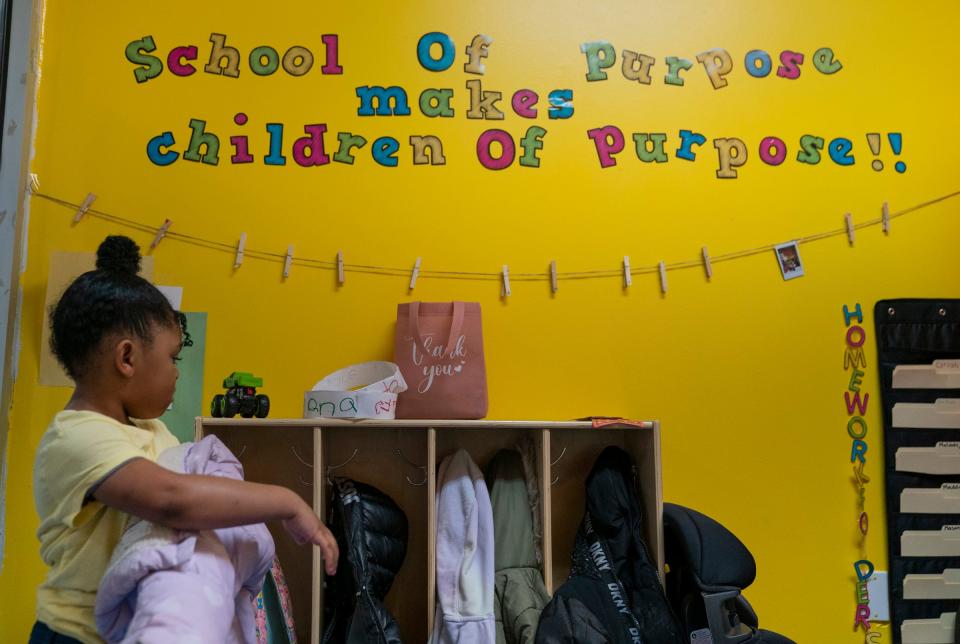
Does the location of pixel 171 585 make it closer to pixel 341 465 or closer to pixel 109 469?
pixel 109 469

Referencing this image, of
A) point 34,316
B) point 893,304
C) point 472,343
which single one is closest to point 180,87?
point 34,316

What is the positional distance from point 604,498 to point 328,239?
1.11 metres

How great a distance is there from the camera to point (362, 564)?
2.06 m

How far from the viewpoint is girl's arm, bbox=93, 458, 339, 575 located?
116cm

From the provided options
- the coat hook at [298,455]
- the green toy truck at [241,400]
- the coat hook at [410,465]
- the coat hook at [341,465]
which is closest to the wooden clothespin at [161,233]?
the green toy truck at [241,400]

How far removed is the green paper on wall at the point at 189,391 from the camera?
2.30 m

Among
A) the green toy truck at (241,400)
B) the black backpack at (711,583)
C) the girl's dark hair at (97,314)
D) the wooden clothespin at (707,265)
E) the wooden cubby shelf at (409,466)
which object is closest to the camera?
the girl's dark hair at (97,314)

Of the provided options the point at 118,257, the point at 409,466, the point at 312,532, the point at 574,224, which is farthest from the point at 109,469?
the point at 574,224

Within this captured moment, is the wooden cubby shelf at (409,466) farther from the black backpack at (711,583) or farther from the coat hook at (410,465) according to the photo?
the black backpack at (711,583)

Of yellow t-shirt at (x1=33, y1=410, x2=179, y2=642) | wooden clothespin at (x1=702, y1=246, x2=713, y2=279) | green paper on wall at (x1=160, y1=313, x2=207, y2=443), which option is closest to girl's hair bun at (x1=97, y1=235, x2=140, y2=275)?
yellow t-shirt at (x1=33, y1=410, x2=179, y2=642)

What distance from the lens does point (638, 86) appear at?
257 cm

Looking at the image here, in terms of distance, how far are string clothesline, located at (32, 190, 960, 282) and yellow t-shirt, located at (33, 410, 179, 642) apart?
1.19 metres

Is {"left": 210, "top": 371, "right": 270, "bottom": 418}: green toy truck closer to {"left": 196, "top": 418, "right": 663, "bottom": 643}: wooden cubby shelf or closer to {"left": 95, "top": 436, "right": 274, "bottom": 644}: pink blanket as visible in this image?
{"left": 196, "top": 418, "right": 663, "bottom": 643}: wooden cubby shelf

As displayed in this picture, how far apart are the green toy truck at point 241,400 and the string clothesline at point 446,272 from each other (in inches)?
16.3
